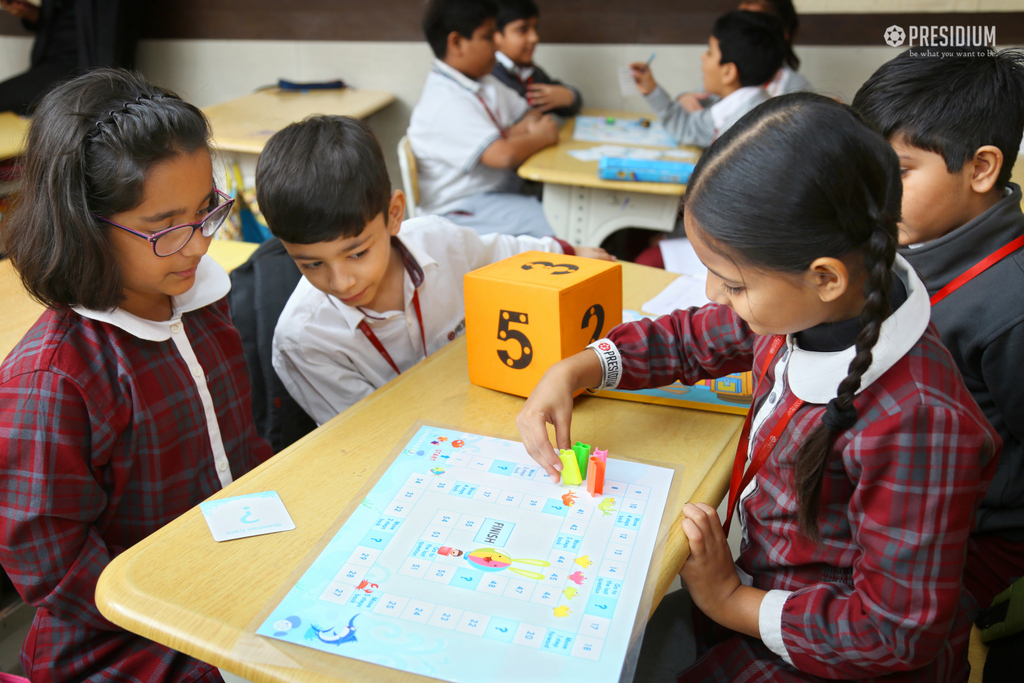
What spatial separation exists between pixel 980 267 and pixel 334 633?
1068 millimetres

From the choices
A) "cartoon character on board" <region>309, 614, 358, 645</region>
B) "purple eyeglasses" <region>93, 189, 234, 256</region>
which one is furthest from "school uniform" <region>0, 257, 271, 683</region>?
"cartoon character on board" <region>309, 614, 358, 645</region>

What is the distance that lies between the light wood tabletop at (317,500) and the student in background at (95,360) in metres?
0.23

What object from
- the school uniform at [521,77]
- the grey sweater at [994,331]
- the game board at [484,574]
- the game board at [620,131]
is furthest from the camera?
the school uniform at [521,77]

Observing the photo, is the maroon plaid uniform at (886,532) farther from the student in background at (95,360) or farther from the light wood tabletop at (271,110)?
the light wood tabletop at (271,110)

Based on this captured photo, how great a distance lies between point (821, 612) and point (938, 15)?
11.6ft

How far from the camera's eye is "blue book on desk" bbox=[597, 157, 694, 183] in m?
2.52

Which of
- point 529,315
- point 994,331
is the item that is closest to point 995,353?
point 994,331

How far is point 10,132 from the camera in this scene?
10.5ft

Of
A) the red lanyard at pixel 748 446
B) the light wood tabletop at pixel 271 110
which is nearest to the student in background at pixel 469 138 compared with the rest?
the light wood tabletop at pixel 271 110

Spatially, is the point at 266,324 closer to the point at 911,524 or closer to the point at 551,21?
the point at 911,524

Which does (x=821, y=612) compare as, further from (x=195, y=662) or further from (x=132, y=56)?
(x=132, y=56)

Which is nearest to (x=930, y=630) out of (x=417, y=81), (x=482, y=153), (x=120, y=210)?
(x=120, y=210)

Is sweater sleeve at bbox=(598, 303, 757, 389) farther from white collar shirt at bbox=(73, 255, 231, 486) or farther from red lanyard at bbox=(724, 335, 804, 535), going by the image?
white collar shirt at bbox=(73, 255, 231, 486)

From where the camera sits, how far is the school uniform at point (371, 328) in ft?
4.65
